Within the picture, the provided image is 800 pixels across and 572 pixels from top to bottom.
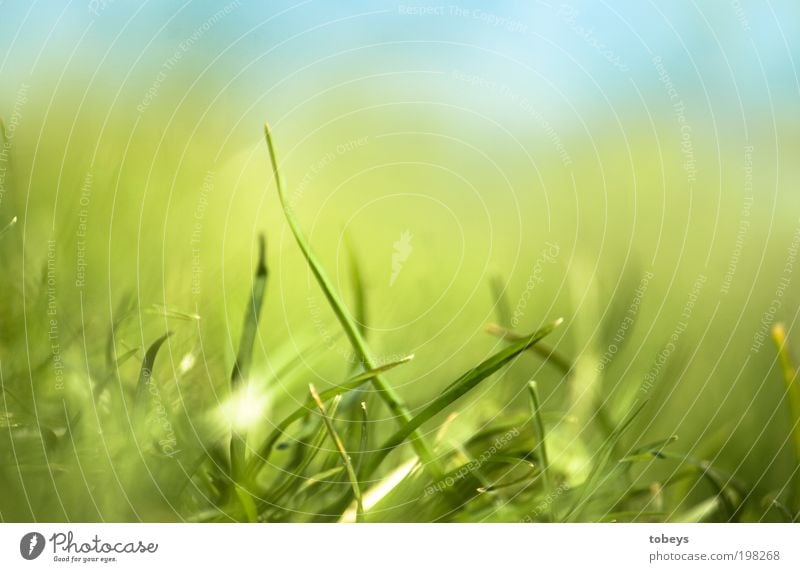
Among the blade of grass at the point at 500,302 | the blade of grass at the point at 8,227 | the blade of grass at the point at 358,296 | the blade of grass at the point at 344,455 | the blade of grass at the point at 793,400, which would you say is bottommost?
the blade of grass at the point at 793,400

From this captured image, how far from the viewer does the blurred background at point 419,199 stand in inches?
18.7

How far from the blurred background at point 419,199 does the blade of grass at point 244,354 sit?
0.01 meters

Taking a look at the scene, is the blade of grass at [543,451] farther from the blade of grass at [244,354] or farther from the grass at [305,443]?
the blade of grass at [244,354]

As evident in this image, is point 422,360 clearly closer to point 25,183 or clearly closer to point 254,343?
point 254,343

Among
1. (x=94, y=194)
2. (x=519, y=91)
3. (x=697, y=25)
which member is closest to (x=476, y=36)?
(x=519, y=91)

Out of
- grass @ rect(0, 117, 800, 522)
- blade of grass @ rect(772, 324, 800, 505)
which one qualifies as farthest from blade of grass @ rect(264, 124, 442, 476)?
blade of grass @ rect(772, 324, 800, 505)

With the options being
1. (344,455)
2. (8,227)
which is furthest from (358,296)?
(8,227)

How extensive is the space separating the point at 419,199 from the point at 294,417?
188 mm

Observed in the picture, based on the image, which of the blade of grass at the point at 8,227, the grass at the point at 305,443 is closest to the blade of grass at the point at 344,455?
the grass at the point at 305,443

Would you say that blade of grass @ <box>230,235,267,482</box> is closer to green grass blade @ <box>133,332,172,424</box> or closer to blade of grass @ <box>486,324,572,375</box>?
green grass blade @ <box>133,332,172,424</box>

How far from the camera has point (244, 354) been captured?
0.44 metres

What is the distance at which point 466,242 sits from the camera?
54 centimetres

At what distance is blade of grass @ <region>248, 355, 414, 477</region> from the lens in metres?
0.41

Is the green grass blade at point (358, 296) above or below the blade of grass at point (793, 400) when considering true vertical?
above
